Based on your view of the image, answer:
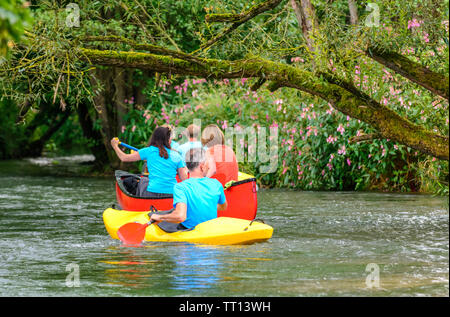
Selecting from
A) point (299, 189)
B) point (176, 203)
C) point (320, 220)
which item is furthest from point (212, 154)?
point (299, 189)

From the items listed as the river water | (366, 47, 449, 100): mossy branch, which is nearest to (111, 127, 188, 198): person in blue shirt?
the river water

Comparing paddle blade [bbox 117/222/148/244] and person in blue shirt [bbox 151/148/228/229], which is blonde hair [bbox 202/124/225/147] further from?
paddle blade [bbox 117/222/148/244]

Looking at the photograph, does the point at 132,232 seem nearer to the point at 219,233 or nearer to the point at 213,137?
the point at 219,233

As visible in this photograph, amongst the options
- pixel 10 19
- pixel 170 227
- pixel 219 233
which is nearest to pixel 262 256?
pixel 219 233

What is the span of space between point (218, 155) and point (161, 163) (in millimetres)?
746

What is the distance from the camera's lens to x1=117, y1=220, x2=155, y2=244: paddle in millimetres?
8695

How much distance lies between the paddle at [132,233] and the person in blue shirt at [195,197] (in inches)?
12.8

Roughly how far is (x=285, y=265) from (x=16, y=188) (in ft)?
33.7

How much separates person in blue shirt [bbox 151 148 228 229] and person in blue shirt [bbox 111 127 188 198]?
3.85ft

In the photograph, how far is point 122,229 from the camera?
8820 mm

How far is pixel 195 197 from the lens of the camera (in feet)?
27.2

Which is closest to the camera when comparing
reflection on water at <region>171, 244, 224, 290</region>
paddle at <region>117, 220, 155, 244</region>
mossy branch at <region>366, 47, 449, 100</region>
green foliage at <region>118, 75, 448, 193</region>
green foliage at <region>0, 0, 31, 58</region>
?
green foliage at <region>0, 0, 31, 58</region>

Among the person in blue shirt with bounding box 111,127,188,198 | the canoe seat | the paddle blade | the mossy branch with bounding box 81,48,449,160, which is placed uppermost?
Result: the mossy branch with bounding box 81,48,449,160
